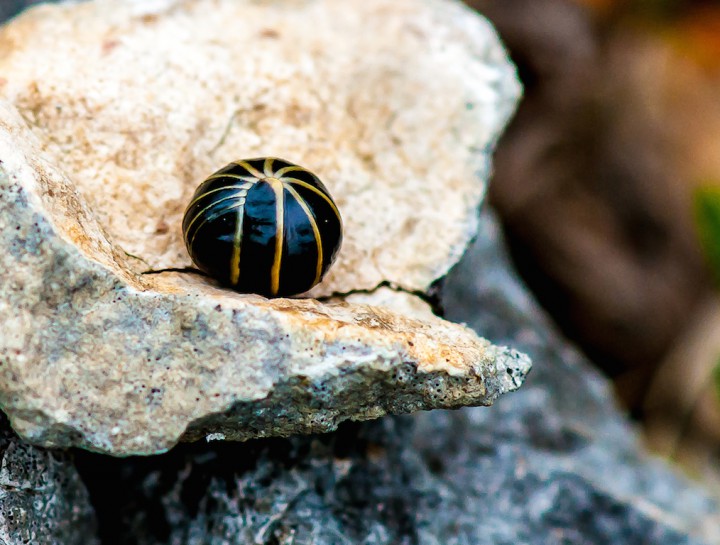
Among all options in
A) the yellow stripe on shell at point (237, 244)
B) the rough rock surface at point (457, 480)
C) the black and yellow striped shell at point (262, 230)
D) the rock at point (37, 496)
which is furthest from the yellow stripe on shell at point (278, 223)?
the rock at point (37, 496)

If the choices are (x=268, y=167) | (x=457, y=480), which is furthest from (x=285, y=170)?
(x=457, y=480)

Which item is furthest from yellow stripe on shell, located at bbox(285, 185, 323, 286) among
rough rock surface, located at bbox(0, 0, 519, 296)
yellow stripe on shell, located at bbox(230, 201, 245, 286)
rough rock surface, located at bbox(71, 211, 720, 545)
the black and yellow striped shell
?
rough rock surface, located at bbox(71, 211, 720, 545)

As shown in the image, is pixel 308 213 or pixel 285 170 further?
pixel 285 170

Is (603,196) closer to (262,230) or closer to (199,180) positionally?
(199,180)

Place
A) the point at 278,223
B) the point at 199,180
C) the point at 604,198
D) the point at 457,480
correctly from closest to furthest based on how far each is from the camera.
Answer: the point at 278,223
the point at 199,180
the point at 457,480
the point at 604,198

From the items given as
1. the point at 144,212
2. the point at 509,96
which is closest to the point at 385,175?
the point at 509,96

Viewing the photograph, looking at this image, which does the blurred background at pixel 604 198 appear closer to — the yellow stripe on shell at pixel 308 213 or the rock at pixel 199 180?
the rock at pixel 199 180
